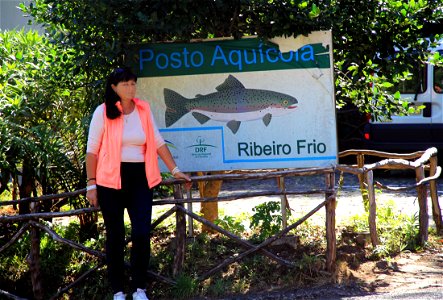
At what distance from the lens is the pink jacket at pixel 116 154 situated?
5.43 metres

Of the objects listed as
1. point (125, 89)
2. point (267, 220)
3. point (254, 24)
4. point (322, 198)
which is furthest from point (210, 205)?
point (322, 198)

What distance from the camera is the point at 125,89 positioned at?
217 inches

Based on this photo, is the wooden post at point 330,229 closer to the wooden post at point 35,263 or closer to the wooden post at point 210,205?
the wooden post at point 210,205

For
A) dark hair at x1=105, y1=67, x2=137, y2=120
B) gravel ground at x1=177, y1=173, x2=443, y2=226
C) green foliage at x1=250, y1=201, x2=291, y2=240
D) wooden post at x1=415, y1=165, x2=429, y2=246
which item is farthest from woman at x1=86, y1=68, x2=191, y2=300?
wooden post at x1=415, y1=165, x2=429, y2=246

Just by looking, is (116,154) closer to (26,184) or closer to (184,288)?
(184,288)

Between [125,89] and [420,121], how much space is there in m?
8.23

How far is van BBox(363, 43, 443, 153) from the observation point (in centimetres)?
1251

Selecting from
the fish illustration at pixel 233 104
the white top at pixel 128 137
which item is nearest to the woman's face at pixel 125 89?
the white top at pixel 128 137

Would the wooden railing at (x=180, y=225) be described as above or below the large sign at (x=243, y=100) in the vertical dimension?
below

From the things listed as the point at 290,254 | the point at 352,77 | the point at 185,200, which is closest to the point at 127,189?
the point at 185,200

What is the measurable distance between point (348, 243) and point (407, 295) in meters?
1.28

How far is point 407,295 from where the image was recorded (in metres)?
5.63

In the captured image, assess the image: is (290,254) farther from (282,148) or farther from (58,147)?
(58,147)

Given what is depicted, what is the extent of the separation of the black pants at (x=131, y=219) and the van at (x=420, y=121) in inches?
304
